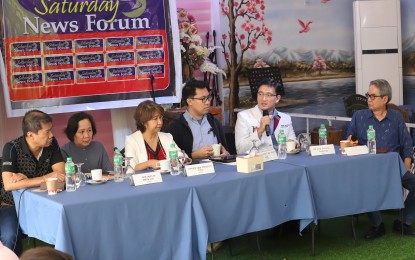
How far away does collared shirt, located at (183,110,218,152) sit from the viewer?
15.6ft

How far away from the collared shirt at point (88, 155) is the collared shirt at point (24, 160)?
0.29 m

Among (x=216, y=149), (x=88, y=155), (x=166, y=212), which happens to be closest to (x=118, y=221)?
(x=166, y=212)

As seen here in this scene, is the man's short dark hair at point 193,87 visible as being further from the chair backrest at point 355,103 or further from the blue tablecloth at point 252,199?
the chair backrest at point 355,103

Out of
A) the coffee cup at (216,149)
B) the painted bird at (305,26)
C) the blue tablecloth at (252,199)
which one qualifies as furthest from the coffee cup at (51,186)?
the painted bird at (305,26)

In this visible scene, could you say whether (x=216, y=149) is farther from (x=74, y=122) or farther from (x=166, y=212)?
(x=166, y=212)

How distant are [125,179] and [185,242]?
0.54 meters

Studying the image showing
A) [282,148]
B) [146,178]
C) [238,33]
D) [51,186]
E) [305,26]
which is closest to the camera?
[51,186]

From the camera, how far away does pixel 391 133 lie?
4.79 meters

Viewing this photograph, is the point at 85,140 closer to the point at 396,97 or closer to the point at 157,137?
the point at 157,137

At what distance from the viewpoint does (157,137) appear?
442 centimetres

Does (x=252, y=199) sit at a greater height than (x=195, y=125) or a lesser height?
lesser

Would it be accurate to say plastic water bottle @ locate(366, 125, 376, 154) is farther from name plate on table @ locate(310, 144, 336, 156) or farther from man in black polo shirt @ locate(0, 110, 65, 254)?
man in black polo shirt @ locate(0, 110, 65, 254)

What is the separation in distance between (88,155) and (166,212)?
3.34ft

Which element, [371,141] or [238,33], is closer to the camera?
[371,141]
